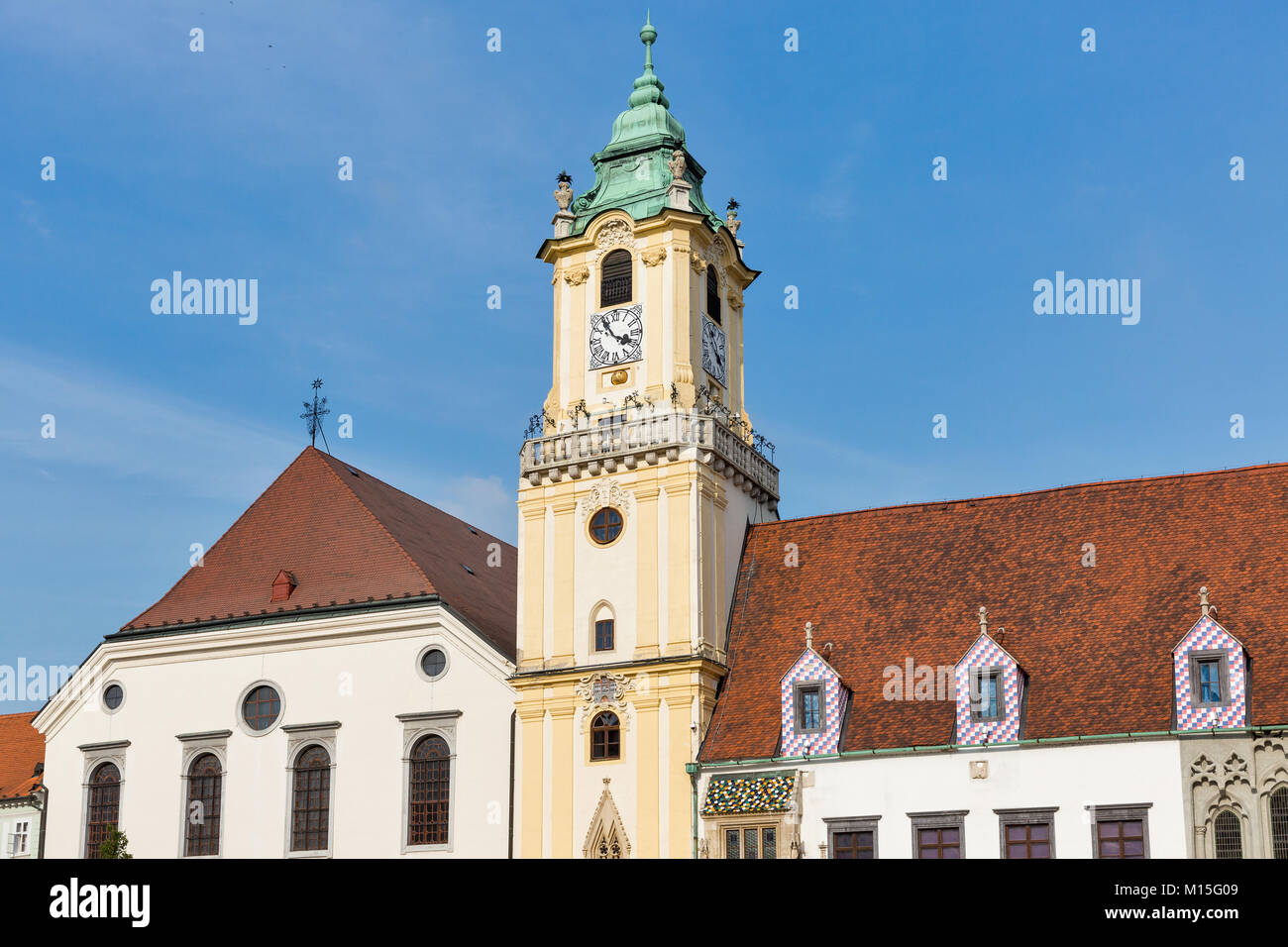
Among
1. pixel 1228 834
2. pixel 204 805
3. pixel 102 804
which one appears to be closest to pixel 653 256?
pixel 204 805

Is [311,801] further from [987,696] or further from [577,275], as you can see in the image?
[987,696]

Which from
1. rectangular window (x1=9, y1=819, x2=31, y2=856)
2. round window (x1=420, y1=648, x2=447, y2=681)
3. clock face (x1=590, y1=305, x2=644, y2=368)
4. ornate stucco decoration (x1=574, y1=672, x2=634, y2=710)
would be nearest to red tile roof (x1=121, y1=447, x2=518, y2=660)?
round window (x1=420, y1=648, x2=447, y2=681)

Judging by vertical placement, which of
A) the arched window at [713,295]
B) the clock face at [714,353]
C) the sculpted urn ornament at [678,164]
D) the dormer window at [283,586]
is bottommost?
the dormer window at [283,586]

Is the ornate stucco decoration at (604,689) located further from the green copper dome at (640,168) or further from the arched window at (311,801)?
the green copper dome at (640,168)

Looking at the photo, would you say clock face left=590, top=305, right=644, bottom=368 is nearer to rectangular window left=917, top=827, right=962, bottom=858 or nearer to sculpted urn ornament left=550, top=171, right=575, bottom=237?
sculpted urn ornament left=550, top=171, right=575, bottom=237

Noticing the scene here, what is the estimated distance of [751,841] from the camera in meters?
35.7

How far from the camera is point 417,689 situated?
133 ft

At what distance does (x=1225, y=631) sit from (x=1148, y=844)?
190 inches

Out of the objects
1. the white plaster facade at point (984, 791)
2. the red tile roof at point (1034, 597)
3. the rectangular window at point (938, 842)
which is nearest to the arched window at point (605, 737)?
the red tile roof at point (1034, 597)

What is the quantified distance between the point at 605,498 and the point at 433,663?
Result: 6275 millimetres

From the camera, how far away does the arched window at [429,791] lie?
39406 millimetres

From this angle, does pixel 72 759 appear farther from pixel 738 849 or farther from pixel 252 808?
pixel 738 849

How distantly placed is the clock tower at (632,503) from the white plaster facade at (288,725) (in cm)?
144
